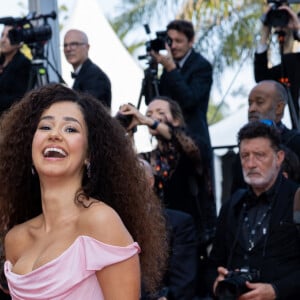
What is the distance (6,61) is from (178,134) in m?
2.27

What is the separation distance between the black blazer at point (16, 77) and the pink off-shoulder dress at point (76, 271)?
15.8 feet

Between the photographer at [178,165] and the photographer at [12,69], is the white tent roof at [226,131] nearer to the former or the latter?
the photographer at [12,69]

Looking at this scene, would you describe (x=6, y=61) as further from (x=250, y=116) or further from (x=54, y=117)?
(x=54, y=117)

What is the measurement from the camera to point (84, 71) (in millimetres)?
8406

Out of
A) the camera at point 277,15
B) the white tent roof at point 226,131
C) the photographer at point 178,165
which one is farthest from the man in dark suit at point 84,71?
the white tent roof at point 226,131

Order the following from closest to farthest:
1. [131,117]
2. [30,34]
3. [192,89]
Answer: [131,117] → [192,89] → [30,34]

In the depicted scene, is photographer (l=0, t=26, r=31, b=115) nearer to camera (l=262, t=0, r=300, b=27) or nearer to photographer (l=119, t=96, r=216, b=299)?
photographer (l=119, t=96, r=216, b=299)

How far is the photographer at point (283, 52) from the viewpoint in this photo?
317 inches

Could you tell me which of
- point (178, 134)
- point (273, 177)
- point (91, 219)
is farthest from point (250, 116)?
point (91, 219)

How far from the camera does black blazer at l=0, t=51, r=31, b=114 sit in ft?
28.1

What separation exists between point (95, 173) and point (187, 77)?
4195 millimetres

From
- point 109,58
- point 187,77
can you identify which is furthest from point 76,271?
point 109,58

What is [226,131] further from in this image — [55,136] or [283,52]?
[55,136]

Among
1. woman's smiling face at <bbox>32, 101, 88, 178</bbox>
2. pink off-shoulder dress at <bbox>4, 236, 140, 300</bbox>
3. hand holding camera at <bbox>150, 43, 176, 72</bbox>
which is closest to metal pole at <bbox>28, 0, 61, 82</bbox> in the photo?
hand holding camera at <bbox>150, 43, 176, 72</bbox>
